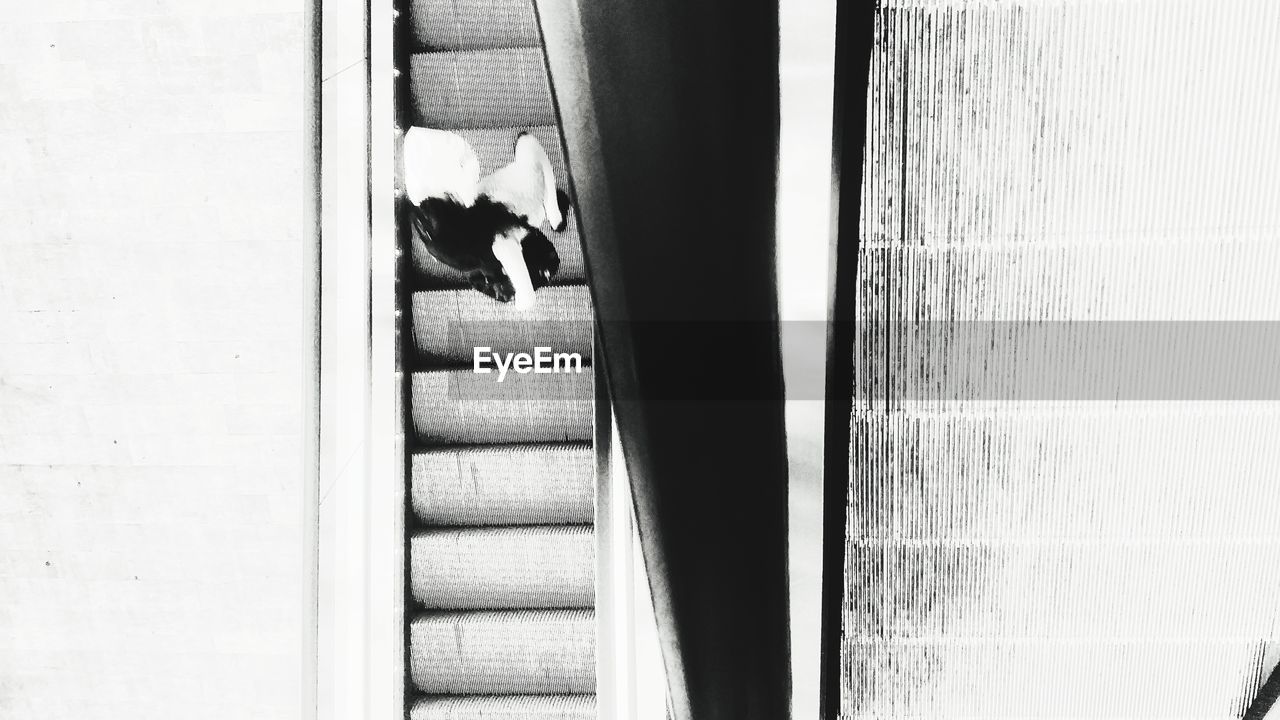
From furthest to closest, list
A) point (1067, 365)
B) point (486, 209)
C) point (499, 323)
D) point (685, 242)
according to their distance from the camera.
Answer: point (499, 323), point (486, 209), point (1067, 365), point (685, 242)

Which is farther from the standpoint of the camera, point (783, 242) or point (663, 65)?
point (783, 242)

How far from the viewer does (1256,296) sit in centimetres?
229

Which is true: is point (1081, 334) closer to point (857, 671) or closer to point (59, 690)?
point (857, 671)

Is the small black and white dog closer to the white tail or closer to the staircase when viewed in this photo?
the white tail

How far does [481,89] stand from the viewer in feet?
10.2

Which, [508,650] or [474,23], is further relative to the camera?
[508,650]

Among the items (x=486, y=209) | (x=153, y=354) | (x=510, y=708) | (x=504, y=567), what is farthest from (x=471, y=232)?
(x=510, y=708)

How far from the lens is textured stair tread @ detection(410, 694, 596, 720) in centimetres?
352

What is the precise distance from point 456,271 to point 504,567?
1.29m

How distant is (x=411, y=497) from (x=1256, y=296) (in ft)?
10.2

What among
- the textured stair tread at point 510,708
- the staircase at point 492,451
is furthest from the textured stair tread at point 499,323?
the textured stair tread at point 510,708

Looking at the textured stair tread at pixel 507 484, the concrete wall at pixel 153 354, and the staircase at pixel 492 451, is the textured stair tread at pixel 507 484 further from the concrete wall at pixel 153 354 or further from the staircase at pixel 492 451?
the concrete wall at pixel 153 354

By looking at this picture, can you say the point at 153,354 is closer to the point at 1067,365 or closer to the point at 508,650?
the point at 508,650

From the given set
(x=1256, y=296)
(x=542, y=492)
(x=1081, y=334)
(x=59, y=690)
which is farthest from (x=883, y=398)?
(x=59, y=690)
